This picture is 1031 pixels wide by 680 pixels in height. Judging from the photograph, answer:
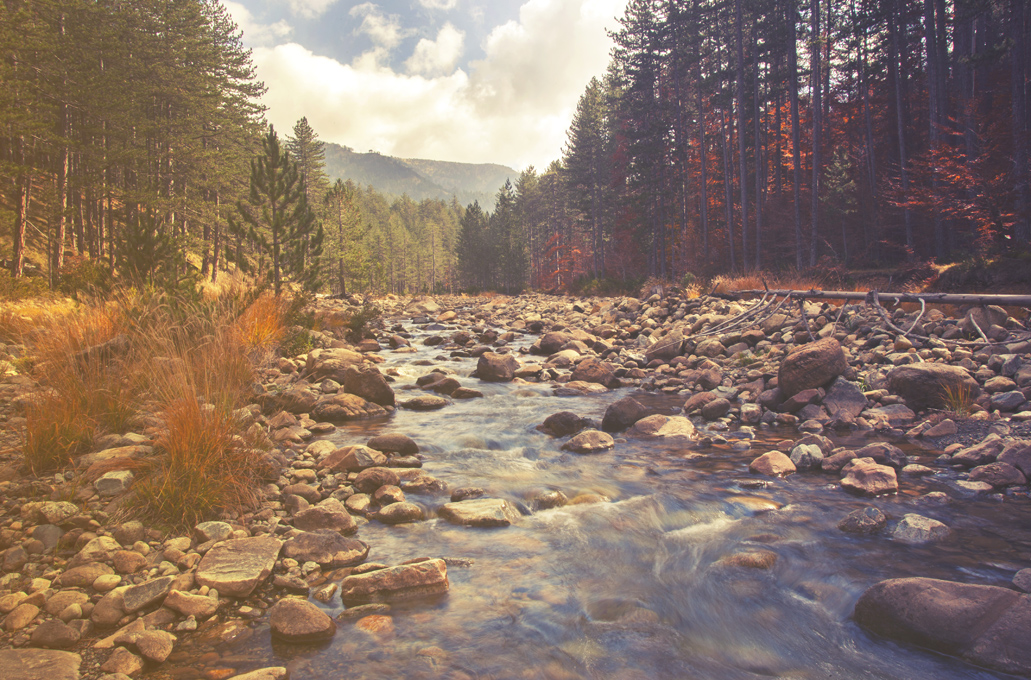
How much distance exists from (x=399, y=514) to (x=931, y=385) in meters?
6.84

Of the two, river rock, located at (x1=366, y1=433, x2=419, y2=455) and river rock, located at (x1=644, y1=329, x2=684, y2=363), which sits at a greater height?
river rock, located at (x1=644, y1=329, x2=684, y2=363)

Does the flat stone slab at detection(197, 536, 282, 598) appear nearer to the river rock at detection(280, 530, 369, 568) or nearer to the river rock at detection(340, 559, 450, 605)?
the river rock at detection(280, 530, 369, 568)

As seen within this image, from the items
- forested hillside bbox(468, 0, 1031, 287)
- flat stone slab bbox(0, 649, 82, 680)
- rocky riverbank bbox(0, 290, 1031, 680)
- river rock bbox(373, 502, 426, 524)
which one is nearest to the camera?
flat stone slab bbox(0, 649, 82, 680)

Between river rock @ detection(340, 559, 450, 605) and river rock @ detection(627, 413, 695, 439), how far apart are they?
13.6 feet

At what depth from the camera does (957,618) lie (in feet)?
8.97

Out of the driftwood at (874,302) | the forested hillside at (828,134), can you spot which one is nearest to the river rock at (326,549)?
the driftwood at (874,302)

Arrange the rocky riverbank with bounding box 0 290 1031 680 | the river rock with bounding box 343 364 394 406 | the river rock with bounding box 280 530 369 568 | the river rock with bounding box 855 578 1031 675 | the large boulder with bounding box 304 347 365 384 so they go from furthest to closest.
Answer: the large boulder with bounding box 304 347 365 384 → the river rock with bounding box 343 364 394 406 → the river rock with bounding box 280 530 369 568 → the rocky riverbank with bounding box 0 290 1031 680 → the river rock with bounding box 855 578 1031 675

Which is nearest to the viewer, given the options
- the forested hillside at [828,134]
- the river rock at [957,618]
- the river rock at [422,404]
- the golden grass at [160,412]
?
the river rock at [957,618]

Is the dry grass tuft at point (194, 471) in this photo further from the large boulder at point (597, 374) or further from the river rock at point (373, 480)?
the large boulder at point (597, 374)

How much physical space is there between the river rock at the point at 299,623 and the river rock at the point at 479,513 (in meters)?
1.56

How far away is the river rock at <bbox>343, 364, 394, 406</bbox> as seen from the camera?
795 centimetres

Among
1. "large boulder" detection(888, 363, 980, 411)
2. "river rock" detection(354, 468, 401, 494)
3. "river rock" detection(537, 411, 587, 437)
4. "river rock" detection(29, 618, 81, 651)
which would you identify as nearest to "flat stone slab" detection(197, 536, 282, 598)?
"river rock" detection(29, 618, 81, 651)

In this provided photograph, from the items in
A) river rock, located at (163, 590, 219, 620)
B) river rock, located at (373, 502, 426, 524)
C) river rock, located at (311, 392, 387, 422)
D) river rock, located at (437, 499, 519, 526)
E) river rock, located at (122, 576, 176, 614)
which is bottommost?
river rock, located at (437, 499, 519, 526)

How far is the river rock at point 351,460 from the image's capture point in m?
4.98
